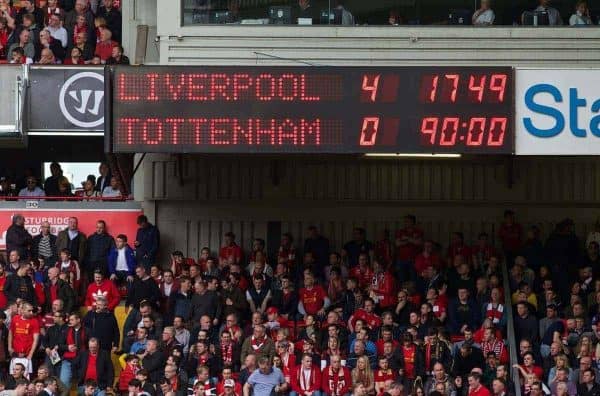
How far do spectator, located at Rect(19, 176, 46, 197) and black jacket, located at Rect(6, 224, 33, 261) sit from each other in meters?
1.67

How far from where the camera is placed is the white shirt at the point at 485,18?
27.5 meters

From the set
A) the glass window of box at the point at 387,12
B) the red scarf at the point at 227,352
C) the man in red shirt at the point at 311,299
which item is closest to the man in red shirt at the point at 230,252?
the man in red shirt at the point at 311,299

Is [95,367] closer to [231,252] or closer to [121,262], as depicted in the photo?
[121,262]

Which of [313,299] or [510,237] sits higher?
[510,237]

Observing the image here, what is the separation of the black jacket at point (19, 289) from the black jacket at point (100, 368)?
167 cm

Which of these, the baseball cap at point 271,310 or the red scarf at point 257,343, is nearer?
the red scarf at point 257,343

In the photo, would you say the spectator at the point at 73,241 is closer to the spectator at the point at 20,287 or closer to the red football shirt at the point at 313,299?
the spectator at the point at 20,287

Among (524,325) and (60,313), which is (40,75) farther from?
(524,325)

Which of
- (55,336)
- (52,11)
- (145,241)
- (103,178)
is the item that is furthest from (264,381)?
(52,11)

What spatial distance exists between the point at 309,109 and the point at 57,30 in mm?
7501

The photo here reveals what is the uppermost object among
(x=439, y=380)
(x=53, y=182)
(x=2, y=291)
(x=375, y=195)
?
(x=53, y=182)

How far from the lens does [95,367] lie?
25375mm

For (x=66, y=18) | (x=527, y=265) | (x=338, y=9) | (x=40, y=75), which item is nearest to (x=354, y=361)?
(x=527, y=265)

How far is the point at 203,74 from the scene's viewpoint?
2480cm
